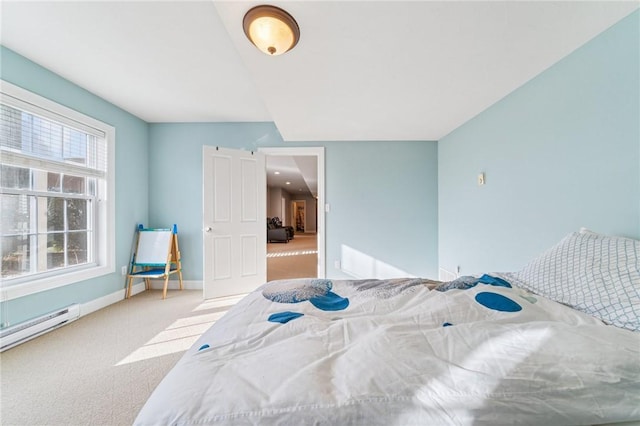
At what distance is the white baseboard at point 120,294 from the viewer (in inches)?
101

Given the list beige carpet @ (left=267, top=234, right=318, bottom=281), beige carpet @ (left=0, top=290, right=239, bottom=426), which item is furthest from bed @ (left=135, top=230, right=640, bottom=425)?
beige carpet @ (left=267, top=234, right=318, bottom=281)

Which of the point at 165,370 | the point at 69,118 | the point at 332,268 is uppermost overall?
the point at 69,118

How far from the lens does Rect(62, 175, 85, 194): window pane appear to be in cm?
244

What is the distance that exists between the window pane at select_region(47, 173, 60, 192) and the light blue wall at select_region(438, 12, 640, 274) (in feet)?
14.1

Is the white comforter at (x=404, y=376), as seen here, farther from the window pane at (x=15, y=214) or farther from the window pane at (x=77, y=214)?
the window pane at (x=77, y=214)

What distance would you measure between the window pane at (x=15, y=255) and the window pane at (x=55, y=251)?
17 cm

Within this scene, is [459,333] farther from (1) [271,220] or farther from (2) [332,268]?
(1) [271,220]

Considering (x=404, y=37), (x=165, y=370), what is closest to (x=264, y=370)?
(x=165, y=370)

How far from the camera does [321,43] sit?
144 cm

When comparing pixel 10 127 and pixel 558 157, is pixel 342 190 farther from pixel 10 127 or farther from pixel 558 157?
pixel 10 127

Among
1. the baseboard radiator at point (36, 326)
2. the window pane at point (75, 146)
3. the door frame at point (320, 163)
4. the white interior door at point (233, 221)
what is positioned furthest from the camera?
the door frame at point (320, 163)

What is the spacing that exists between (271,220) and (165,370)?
24.7 feet

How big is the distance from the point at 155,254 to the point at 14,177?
1458 millimetres

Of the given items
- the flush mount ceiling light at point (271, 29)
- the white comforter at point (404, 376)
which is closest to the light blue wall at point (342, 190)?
the flush mount ceiling light at point (271, 29)
